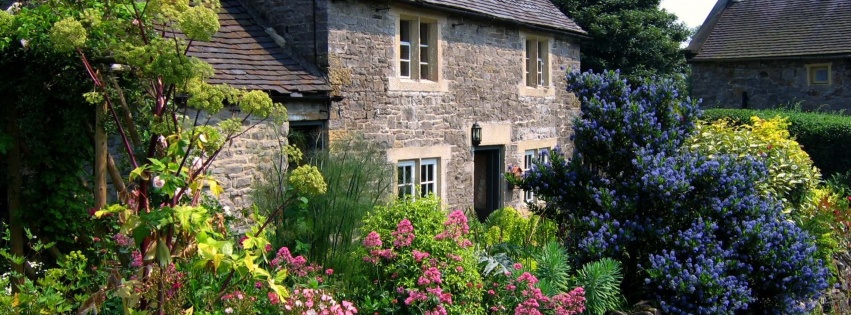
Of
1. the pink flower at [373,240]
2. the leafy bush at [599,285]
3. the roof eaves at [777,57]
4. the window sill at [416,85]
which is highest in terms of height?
the roof eaves at [777,57]

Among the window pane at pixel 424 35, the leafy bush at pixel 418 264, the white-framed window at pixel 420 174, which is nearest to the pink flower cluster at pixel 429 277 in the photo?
the leafy bush at pixel 418 264

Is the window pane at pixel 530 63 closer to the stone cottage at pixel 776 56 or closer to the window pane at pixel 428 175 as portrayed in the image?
the window pane at pixel 428 175

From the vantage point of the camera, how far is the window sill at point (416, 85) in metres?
12.8

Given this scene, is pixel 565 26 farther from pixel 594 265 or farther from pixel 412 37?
pixel 594 265

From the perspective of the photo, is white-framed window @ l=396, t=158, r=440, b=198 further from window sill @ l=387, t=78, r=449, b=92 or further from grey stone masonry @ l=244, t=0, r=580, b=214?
window sill @ l=387, t=78, r=449, b=92

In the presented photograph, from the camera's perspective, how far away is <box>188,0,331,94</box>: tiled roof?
10.3 m

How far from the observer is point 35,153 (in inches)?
289

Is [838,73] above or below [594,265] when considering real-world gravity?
above

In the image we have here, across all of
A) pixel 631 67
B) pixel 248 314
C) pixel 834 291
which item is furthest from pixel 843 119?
pixel 248 314

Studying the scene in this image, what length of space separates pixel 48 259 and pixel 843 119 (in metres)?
16.6

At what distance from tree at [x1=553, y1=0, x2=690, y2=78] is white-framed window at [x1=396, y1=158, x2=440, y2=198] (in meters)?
16.4

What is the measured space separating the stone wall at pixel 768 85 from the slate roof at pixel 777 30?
365 mm

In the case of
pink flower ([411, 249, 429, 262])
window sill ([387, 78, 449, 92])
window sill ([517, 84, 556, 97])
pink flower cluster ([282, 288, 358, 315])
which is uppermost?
window sill ([387, 78, 449, 92])

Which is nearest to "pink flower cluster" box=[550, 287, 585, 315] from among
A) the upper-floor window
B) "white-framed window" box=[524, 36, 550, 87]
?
the upper-floor window
